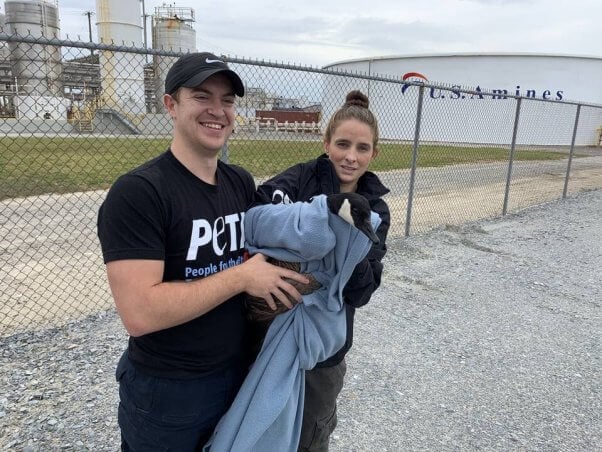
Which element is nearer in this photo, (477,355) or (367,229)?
(367,229)

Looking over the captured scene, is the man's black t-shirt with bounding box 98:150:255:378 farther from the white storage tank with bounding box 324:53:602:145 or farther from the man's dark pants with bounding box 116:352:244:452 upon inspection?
the white storage tank with bounding box 324:53:602:145

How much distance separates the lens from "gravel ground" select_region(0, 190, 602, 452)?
9.25 ft

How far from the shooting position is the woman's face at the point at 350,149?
6.34 feet

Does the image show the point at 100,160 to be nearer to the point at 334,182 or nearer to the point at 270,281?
the point at 334,182

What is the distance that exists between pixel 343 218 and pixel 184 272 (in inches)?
20.9

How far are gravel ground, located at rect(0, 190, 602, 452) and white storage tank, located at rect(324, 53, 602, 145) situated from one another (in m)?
21.0

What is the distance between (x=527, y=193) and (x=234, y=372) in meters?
12.3

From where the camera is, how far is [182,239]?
Answer: 1420mm

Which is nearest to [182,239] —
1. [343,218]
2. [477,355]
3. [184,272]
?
[184,272]

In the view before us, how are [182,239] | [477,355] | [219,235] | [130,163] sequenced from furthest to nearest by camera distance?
[130,163] < [477,355] < [219,235] < [182,239]

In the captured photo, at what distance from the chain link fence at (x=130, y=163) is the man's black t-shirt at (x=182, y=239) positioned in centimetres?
273

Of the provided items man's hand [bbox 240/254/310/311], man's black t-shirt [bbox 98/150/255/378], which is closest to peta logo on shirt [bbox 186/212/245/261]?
man's black t-shirt [bbox 98/150/255/378]

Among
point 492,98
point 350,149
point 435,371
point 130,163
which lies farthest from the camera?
point 492,98

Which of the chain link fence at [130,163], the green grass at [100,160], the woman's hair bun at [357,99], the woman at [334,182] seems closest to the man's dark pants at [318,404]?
the woman at [334,182]
